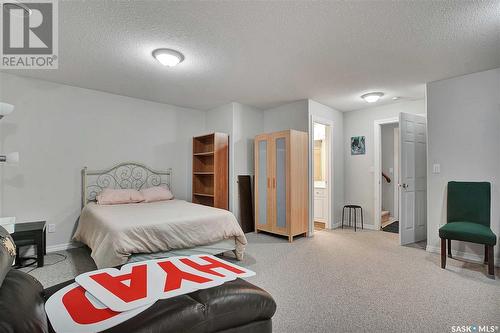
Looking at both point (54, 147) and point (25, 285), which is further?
point (54, 147)

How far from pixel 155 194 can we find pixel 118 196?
22.3 inches

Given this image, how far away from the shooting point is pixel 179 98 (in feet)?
14.8

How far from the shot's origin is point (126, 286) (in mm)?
1215

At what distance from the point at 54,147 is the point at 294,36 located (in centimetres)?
366

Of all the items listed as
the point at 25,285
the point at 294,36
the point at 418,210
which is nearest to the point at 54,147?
the point at 25,285

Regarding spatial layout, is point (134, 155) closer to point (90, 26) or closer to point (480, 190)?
point (90, 26)

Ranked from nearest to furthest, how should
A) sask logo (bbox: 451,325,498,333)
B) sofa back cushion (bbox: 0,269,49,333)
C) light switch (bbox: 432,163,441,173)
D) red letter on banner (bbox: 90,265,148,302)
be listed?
sofa back cushion (bbox: 0,269,49,333) < red letter on banner (bbox: 90,265,148,302) < sask logo (bbox: 451,325,498,333) < light switch (bbox: 432,163,441,173)

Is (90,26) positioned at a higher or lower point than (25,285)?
higher

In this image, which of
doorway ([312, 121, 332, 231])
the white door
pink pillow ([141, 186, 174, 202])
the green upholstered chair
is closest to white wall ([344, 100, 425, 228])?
doorway ([312, 121, 332, 231])

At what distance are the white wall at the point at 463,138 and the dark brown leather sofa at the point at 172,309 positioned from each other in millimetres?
3427

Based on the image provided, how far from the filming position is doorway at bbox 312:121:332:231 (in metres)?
5.03

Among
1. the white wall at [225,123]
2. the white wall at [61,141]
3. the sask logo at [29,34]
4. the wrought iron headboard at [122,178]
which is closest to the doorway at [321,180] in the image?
the white wall at [225,123]

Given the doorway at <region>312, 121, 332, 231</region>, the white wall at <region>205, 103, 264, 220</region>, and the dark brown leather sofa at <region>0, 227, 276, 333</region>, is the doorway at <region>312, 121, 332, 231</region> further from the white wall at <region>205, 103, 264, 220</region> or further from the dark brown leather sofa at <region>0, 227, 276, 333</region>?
the dark brown leather sofa at <region>0, 227, 276, 333</region>

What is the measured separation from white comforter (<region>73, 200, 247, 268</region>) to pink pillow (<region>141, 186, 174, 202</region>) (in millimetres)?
688
